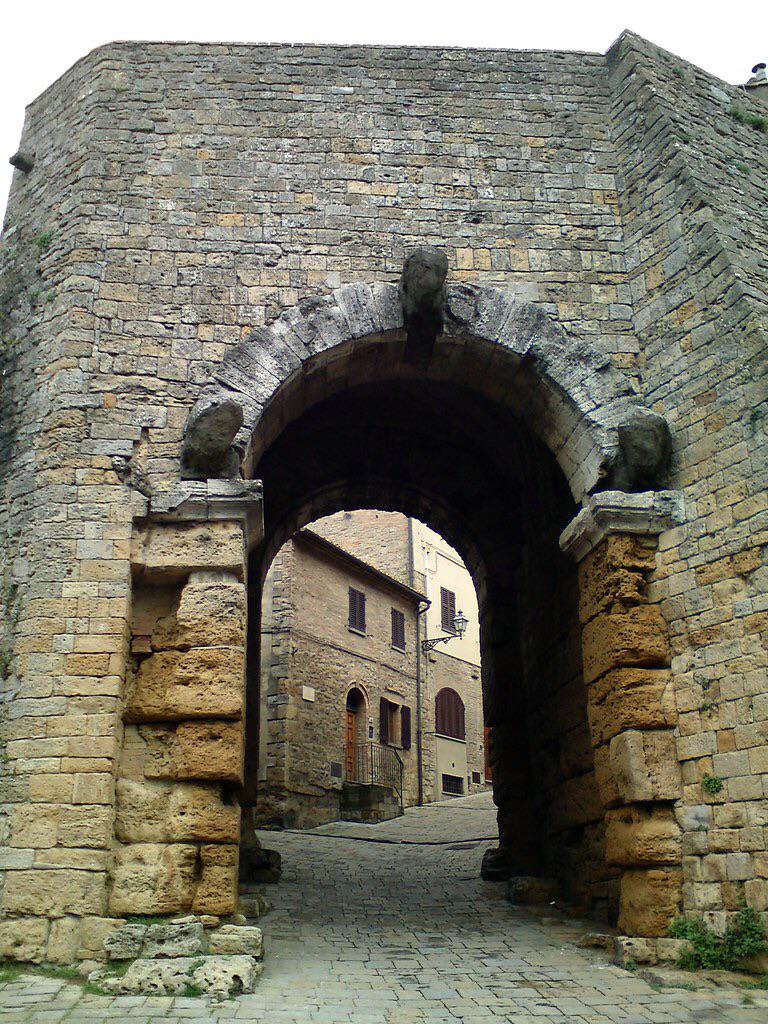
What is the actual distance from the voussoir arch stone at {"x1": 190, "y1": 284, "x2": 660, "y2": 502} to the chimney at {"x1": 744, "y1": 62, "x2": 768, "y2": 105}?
3.61m

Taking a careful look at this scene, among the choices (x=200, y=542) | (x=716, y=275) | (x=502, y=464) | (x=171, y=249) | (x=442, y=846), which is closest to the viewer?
(x=200, y=542)

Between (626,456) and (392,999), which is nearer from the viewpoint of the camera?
(392,999)

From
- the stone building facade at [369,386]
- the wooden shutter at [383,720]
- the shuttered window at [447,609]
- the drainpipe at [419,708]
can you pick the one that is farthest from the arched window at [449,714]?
the stone building facade at [369,386]

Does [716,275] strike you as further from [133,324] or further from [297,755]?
[297,755]

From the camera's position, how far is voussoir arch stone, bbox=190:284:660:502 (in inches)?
261

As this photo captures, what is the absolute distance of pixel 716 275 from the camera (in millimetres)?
6586

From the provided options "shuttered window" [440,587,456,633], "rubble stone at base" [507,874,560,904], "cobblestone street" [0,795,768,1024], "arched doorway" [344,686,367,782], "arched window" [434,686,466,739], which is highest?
"shuttered window" [440,587,456,633]

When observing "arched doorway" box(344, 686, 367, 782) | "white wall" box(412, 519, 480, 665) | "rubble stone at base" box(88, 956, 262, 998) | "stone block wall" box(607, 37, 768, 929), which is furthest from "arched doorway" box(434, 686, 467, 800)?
"rubble stone at base" box(88, 956, 262, 998)

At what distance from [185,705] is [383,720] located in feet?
48.1

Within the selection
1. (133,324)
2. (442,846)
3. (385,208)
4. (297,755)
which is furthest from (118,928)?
(297,755)

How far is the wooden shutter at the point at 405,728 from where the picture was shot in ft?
66.8

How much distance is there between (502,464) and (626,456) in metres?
3.13

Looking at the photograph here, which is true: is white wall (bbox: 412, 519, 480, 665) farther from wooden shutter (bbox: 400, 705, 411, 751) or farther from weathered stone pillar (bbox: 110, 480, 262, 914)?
weathered stone pillar (bbox: 110, 480, 262, 914)

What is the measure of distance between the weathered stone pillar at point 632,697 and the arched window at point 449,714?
624 inches
